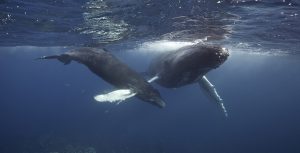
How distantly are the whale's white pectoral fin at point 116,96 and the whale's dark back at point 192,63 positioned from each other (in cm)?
135

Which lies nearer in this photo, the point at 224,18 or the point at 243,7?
the point at 243,7

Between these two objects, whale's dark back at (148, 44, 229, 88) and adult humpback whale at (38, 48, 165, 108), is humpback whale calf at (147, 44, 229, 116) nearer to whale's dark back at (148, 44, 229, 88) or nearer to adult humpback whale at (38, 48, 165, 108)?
whale's dark back at (148, 44, 229, 88)

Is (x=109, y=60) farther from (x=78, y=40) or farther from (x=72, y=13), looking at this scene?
(x=78, y=40)

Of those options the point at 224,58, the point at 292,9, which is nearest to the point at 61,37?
the point at 292,9

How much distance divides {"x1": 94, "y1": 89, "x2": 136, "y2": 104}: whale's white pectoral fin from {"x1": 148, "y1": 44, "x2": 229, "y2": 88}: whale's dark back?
135cm

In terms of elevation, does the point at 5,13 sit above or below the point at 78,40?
above

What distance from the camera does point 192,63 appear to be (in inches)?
261

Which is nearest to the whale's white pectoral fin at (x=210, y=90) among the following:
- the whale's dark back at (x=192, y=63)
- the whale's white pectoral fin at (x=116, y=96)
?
the whale's dark back at (x=192, y=63)

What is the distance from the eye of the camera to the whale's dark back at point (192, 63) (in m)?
6.09

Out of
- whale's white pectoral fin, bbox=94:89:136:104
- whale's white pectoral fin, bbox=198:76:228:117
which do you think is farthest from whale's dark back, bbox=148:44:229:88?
whale's white pectoral fin, bbox=198:76:228:117

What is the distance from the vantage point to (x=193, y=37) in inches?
947

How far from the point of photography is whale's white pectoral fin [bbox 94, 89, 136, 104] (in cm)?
629

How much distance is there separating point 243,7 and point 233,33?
8.18 m

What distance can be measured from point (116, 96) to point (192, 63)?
5.73 feet
